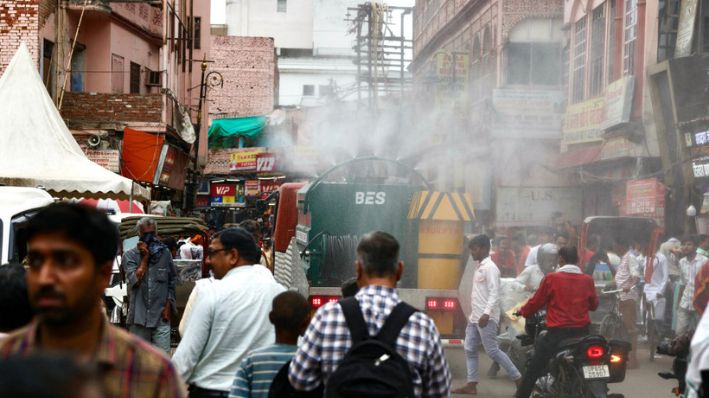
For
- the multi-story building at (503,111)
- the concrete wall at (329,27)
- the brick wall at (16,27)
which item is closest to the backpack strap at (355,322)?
the brick wall at (16,27)

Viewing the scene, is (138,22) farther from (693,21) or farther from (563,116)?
(693,21)

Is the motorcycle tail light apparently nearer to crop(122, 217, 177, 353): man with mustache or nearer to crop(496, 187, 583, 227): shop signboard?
crop(122, 217, 177, 353): man with mustache

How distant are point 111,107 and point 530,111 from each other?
12263 mm

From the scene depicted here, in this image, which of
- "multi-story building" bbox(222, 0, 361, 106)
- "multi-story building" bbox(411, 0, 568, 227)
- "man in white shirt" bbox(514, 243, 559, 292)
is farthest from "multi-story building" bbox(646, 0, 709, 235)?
"multi-story building" bbox(222, 0, 361, 106)

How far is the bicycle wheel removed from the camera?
42.1 feet

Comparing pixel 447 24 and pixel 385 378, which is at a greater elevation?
pixel 447 24

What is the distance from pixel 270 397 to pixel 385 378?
833mm

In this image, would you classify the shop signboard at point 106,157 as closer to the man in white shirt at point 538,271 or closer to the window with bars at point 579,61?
the window with bars at point 579,61

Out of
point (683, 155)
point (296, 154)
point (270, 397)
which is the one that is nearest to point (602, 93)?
point (683, 155)

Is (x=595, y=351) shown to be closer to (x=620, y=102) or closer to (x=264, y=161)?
(x=620, y=102)

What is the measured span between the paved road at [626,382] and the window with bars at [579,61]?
53.8ft

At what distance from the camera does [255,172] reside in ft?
164

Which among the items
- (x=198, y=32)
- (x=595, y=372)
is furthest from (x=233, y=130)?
(x=595, y=372)

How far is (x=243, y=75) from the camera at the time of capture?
6206cm
